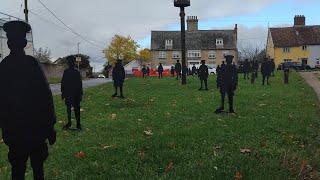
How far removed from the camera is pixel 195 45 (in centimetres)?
9056

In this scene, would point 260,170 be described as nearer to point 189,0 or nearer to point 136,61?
point 189,0

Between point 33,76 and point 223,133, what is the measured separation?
5379 mm

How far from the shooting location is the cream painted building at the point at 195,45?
90688 millimetres

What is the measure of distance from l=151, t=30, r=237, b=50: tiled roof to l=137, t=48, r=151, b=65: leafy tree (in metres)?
3.65

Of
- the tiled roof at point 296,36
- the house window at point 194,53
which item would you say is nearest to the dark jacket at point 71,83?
the tiled roof at point 296,36

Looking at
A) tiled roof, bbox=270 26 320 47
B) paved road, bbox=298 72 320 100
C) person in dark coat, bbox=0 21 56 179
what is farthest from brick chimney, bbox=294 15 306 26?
person in dark coat, bbox=0 21 56 179

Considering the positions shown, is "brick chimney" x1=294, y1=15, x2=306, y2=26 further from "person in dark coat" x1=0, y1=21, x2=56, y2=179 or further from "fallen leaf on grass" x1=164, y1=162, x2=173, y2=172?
"person in dark coat" x1=0, y1=21, x2=56, y2=179

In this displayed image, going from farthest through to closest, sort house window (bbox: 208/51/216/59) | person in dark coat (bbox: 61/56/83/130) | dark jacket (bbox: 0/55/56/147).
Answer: house window (bbox: 208/51/216/59) → person in dark coat (bbox: 61/56/83/130) → dark jacket (bbox: 0/55/56/147)

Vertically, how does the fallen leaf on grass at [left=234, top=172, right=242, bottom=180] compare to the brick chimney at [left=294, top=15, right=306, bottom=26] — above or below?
below

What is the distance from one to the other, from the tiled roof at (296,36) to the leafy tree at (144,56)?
26.6 meters

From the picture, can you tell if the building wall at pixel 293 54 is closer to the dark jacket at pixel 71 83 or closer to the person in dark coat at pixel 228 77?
the person in dark coat at pixel 228 77

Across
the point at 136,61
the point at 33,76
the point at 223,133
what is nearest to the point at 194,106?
the point at 223,133

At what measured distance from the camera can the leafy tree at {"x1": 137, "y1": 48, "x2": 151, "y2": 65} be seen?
311ft

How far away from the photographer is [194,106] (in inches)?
623
